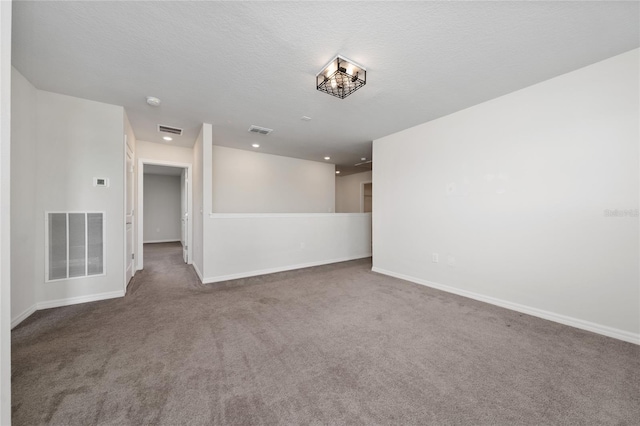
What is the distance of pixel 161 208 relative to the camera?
Answer: 27.5 feet

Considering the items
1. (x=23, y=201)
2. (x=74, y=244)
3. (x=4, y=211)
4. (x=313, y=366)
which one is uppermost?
(x=23, y=201)

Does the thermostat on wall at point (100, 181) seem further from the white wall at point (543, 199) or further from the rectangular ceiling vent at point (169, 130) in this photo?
the white wall at point (543, 199)

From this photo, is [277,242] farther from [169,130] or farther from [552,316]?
[552,316]

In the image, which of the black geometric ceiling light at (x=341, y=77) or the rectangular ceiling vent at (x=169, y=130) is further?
the rectangular ceiling vent at (x=169, y=130)

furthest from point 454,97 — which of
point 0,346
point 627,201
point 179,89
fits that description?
point 0,346

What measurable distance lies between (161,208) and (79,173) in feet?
20.2

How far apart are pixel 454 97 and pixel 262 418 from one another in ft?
11.7

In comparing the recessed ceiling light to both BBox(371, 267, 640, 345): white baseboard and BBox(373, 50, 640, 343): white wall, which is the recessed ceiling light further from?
BBox(371, 267, 640, 345): white baseboard

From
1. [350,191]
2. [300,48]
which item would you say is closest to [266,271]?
[300,48]

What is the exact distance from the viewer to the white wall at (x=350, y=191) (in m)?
8.14

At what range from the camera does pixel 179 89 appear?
8.61 ft

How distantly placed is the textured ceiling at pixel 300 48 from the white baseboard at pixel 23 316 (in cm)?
246

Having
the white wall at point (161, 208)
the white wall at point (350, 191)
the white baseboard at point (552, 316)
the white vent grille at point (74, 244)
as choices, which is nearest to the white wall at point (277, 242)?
the white vent grille at point (74, 244)

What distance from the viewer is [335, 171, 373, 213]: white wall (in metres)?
8.14
